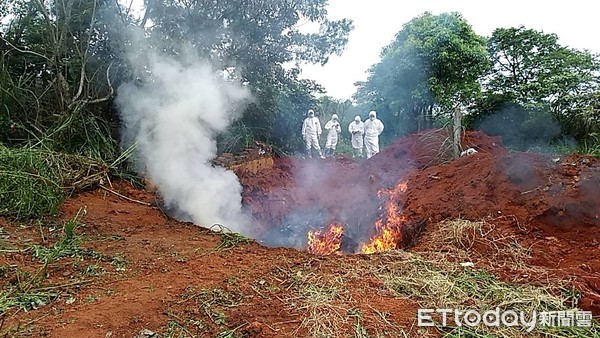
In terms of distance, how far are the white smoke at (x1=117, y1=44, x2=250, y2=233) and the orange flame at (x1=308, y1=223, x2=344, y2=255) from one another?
1.23 meters

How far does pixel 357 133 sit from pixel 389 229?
724 centimetres

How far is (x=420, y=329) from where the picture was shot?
300 centimetres

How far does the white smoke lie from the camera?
→ 7.41 m

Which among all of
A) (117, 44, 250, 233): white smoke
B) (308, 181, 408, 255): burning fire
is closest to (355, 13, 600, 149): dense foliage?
(308, 181, 408, 255): burning fire

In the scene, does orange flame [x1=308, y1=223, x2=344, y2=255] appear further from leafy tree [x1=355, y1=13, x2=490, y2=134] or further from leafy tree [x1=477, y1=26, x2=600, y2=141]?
leafy tree [x1=355, y1=13, x2=490, y2=134]

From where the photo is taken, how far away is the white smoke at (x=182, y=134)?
741 centimetres

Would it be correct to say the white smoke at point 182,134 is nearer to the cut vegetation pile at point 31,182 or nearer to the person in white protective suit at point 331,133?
the cut vegetation pile at point 31,182

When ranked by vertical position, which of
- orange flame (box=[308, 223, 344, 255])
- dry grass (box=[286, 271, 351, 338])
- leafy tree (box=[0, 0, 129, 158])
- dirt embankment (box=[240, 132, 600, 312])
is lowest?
dry grass (box=[286, 271, 351, 338])

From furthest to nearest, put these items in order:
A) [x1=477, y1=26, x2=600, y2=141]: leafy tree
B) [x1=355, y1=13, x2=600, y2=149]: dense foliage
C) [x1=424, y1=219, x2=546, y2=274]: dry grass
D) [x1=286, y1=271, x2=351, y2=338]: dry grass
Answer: [x1=355, y1=13, x2=600, y2=149]: dense foliage < [x1=477, y1=26, x2=600, y2=141]: leafy tree < [x1=424, y1=219, x2=546, y2=274]: dry grass < [x1=286, y1=271, x2=351, y2=338]: dry grass

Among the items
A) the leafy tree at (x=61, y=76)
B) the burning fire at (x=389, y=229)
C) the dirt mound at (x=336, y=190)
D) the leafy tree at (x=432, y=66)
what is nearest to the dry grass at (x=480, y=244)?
the dirt mound at (x=336, y=190)

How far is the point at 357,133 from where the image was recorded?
1385 cm

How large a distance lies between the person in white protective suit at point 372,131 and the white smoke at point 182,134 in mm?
4920

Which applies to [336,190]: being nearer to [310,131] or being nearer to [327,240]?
[327,240]

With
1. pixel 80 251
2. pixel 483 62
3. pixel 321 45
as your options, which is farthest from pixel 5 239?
pixel 483 62
